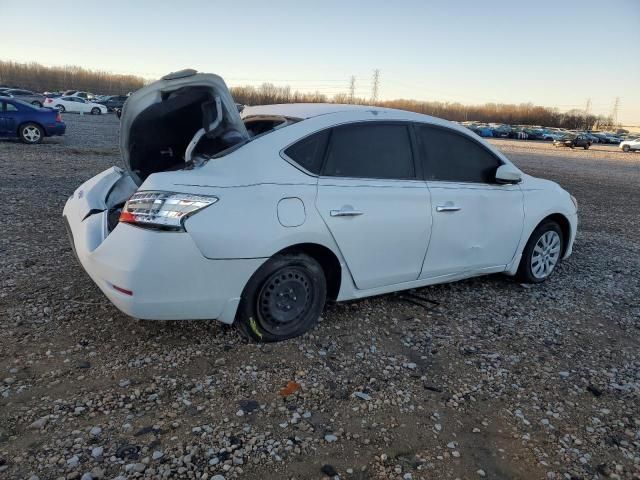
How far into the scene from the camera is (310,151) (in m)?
3.53

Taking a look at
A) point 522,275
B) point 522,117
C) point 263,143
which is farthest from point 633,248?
point 522,117

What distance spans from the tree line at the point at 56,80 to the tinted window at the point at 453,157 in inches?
3306

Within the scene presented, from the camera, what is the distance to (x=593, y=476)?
8.14 ft

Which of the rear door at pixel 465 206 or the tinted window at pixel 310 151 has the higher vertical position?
the tinted window at pixel 310 151

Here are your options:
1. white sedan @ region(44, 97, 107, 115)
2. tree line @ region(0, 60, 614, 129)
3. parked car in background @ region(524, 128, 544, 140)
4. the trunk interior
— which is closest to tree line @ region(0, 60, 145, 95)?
tree line @ region(0, 60, 614, 129)

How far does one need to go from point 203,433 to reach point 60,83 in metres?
93.5

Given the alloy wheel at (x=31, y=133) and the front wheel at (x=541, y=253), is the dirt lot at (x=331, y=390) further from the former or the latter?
the alloy wheel at (x=31, y=133)

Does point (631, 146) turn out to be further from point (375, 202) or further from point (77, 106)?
point (375, 202)

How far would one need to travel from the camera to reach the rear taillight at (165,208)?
297 centimetres

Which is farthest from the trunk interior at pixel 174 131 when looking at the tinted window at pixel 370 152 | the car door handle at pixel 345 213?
the car door handle at pixel 345 213

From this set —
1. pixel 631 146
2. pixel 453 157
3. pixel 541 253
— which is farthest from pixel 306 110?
pixel 631 146

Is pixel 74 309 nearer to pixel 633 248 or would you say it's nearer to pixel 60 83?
pixel 633 248

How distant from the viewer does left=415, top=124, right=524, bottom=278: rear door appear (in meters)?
4.13

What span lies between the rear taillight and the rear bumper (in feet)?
0.16
